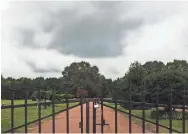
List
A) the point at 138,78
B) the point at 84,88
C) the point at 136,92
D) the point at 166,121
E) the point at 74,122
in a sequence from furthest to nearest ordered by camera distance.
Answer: the point at 74,122 → the point at 166,121 → the point at 138,78 → the point at 136,92 → the point at 84,88

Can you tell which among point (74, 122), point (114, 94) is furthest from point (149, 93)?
point (74, 122)

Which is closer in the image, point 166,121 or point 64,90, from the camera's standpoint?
point 64,90

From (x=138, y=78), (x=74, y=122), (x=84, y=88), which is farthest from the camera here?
(x=74, y=122)

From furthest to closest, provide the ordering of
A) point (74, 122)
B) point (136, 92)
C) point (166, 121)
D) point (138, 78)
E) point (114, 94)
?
1. point (74, 122)
2. point (166, 121)
3. point (138, 78)
4. point (136, 92)
5. point (114, 94)

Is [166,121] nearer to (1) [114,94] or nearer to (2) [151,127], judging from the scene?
(2) [151,127]

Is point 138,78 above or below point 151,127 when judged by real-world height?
above

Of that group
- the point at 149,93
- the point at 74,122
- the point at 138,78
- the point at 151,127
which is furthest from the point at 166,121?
the point at 149,93

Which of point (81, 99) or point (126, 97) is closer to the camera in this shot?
point (81, 99)

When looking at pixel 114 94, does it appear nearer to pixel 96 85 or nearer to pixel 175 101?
pixel 96 85

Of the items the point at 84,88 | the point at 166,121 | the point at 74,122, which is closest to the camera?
the point at 84,88
